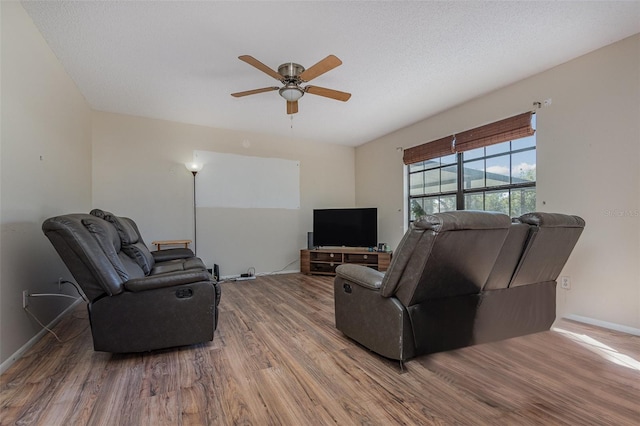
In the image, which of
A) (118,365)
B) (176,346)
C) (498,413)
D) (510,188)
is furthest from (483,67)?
(118,365)

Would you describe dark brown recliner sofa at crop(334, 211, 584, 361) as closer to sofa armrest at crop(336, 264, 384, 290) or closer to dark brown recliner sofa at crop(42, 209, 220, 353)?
sofa armrest at crop(336, 264, 384, 290)

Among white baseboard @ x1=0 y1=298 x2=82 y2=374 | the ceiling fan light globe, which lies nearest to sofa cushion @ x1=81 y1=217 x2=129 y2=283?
white baseboard @ x1=0 y1=298 x2=82 y2=374

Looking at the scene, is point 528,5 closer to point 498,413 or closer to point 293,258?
point 498,413

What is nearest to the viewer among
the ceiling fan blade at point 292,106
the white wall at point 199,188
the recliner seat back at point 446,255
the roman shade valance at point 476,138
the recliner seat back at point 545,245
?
the recliner seat back at point 446,255

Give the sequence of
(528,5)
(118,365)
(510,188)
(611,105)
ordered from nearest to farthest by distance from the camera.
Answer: (118,365), (528,5), (611,105), (510,188)

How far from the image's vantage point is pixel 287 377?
5.90 ft

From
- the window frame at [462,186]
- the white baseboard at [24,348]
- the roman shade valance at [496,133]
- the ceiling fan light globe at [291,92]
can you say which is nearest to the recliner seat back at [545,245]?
the window frame at [462,186]

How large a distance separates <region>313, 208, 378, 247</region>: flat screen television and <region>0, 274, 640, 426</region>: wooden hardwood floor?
275cm

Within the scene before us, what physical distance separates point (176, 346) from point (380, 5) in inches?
116

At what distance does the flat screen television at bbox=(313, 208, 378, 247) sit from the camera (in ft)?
16.6

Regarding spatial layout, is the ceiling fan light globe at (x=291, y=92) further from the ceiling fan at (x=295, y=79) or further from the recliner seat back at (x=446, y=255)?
the recliner seat back at (x=446, y=255)

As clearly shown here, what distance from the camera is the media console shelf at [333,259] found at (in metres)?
4.92

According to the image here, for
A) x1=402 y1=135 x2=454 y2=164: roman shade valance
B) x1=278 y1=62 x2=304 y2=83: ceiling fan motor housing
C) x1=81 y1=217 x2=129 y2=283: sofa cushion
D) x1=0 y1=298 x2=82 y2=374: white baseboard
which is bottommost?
x1=0 y1=298 x2=82 y2=374: white baseboard

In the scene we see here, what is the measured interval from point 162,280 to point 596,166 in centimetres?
391
